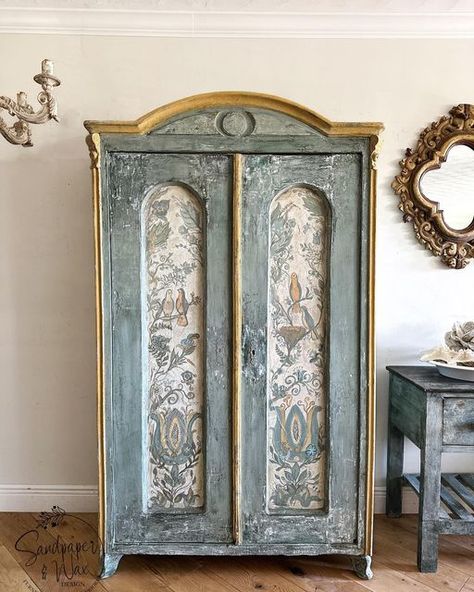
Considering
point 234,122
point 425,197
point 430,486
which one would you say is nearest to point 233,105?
point 234,122

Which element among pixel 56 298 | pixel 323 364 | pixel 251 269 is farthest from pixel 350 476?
pixel 56 298

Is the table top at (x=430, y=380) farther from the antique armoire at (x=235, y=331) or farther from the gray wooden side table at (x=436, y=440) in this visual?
the antique armoire at (x=235, y=331)

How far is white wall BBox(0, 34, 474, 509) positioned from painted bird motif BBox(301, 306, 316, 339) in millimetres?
680

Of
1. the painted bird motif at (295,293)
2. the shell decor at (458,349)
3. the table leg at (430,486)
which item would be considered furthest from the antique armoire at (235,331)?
the shell decor at (458,349)

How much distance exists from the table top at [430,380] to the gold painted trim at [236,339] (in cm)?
75

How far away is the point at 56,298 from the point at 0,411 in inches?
25.7

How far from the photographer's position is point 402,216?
88.7 inches

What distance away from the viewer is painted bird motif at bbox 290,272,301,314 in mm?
1758

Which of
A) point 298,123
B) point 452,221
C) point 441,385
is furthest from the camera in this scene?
point 452,221

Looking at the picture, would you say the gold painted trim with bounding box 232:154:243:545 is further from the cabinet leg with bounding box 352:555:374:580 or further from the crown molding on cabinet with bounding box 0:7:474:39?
the crown molding on cabinet with bounding box 0:7:474:39

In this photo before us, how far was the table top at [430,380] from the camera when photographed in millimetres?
1779

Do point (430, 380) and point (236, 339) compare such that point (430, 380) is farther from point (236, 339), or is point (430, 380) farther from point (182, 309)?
point (182, 309)

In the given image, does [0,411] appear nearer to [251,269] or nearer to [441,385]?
[251,269]

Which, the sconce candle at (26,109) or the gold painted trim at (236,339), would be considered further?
the gold painted trim at (236,339)
